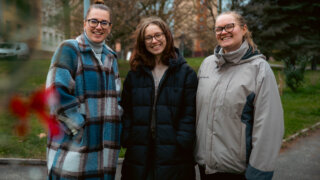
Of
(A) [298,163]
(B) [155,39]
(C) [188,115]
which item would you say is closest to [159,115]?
(C) [188,115]

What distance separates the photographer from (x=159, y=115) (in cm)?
233

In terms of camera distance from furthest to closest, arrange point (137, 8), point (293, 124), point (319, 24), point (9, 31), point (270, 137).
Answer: point (319, 24)
point (137, 8)
point (293, 124)
point (270, 137)
point (9, 31)

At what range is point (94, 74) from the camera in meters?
2.18

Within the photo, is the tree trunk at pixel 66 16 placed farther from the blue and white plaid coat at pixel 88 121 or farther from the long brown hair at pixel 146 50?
the long brown hair at pixel 146 50

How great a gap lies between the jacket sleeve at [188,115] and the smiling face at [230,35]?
0.37 meters

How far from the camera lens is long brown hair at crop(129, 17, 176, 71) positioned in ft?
8.20

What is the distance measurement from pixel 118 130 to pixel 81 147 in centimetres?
36

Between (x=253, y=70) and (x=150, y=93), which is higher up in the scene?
(x=253, y=70)

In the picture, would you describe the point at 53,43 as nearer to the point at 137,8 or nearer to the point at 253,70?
the point at 253,70

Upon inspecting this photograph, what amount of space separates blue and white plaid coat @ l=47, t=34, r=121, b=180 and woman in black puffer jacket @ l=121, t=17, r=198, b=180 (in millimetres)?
162

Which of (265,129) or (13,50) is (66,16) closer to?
(13,50)

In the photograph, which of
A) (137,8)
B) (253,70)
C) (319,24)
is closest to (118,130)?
(253,70)

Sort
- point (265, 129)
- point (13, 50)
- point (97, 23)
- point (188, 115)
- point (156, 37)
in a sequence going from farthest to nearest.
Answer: point (156, 37)
point (188, 115)
point (97, 23)
point (265, 129)
point (13, 50)

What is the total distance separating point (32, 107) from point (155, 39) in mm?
1892
